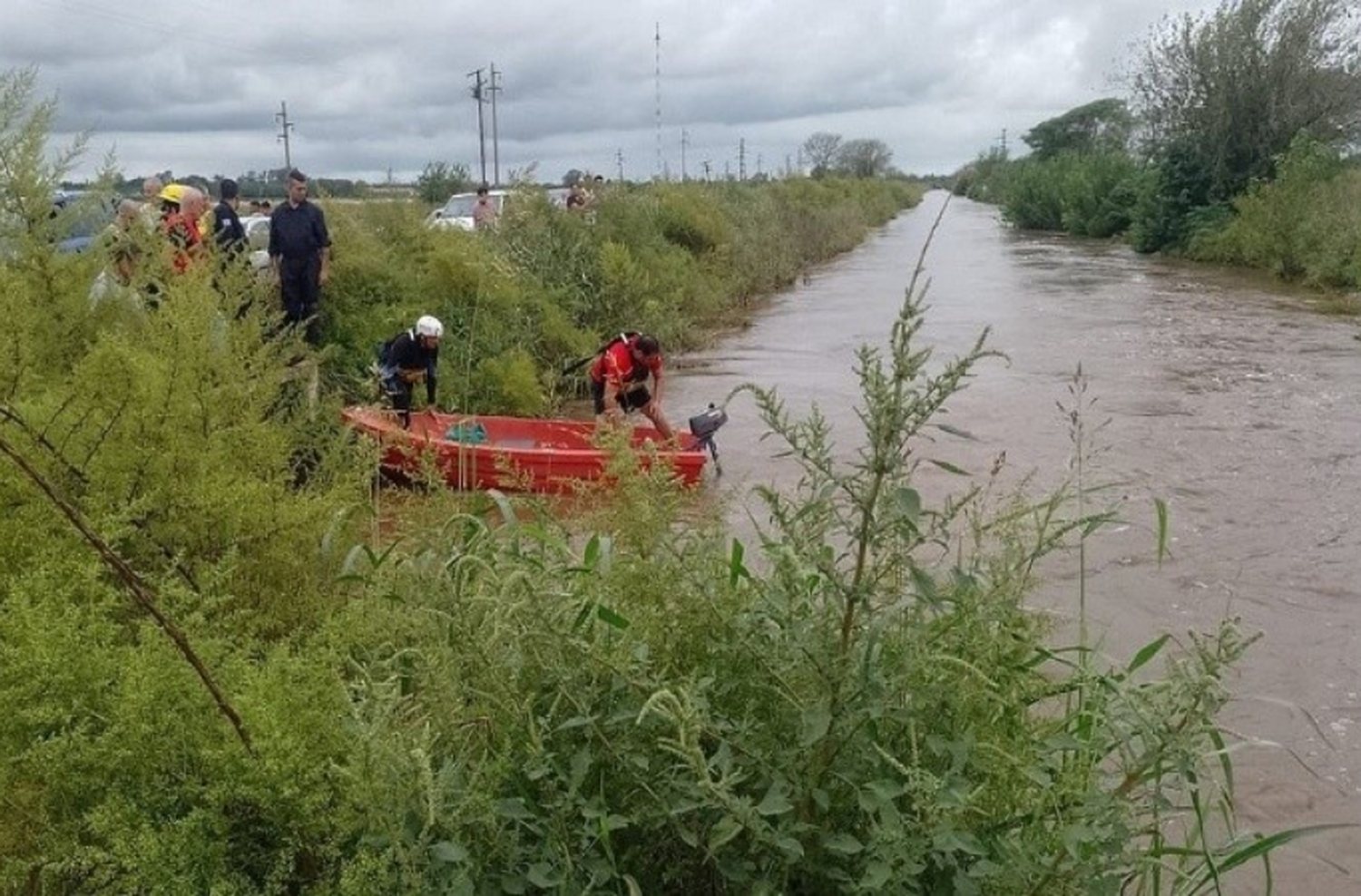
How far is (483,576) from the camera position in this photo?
248 centimetres

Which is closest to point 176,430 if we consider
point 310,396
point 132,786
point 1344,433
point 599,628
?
point 132,786

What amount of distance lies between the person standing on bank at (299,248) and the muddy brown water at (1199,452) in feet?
12.3

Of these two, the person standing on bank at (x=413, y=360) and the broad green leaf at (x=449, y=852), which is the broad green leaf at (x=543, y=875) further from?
the person standing on bank at (x=413, y=360)

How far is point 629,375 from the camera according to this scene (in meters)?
9.56

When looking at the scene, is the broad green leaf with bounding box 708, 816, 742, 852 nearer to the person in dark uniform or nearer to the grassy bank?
the grassy bank

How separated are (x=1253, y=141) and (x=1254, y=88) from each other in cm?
130

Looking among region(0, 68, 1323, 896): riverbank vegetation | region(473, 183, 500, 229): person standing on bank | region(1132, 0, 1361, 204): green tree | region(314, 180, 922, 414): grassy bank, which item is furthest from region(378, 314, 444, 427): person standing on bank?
region(1132, 0, 1361, 204): green tree

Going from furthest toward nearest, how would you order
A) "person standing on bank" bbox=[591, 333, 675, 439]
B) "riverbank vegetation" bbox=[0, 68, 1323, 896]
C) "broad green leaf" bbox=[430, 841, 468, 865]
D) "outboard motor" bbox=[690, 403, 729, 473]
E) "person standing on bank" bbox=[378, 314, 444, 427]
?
1. "person standing on bank" bbox=[591, 333, 675, 439]
2. "outboard motor" bbox=[690, 403, 729, 473]
3. "person standing on bank" bbox=[378, 314, 444, 427]
4. "riverbank vegetation" bbox=[0, 68, 1323, 896]
5. "broad green leaf" bbox=[430, 841, 468, 865]

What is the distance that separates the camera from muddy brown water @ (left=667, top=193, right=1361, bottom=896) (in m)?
5.06

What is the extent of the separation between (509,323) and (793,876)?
35.1ft

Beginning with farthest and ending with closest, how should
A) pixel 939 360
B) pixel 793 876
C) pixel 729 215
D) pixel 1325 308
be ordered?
pixel 729 215 → pixel 1325 308 → pixel 939 360 → pixel 793 876

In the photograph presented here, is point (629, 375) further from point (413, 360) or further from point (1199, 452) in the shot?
Result: point (1199, 452)

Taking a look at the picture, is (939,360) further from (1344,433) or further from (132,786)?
(132,786)

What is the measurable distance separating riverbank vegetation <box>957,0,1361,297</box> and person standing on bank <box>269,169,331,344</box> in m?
19.1
